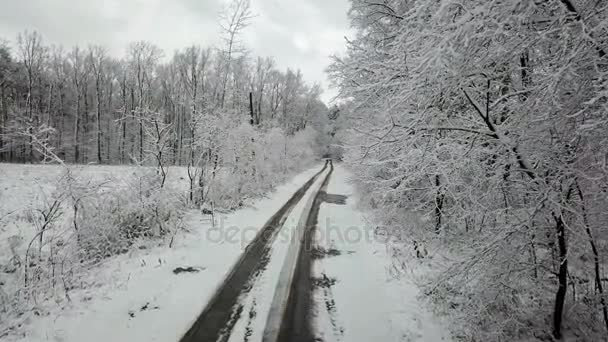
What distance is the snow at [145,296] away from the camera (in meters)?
4.55

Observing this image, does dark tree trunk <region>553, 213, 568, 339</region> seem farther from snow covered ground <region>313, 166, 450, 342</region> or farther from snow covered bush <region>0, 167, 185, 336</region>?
snow covered bush <region>0, 167, 185, 336</region>

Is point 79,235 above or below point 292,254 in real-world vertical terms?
above

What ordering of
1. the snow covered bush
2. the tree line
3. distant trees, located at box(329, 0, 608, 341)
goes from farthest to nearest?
1. the tree line
2. the snow covered bush
3. distant trees, located at box(329, 0, 608, 341)

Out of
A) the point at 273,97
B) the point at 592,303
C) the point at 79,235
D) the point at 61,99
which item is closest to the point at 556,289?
the point at 592,303

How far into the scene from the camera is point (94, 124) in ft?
121

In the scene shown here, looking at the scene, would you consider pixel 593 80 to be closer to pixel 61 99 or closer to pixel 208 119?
pixel 208 119

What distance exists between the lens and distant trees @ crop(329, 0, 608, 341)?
8.86ft

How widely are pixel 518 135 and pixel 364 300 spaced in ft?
13.6

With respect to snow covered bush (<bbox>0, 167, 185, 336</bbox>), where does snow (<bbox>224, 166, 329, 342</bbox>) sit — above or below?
below

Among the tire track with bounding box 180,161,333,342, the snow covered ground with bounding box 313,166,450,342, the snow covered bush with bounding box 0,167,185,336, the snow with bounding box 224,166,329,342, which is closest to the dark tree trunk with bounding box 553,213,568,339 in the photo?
the snow covered ground with bounding box 313,166,450,342

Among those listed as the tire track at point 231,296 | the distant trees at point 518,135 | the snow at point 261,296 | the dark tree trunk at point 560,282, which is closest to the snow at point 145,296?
the tire track at point 231,296

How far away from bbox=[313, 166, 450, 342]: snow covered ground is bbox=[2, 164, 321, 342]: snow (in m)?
2.37

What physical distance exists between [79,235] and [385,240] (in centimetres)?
888

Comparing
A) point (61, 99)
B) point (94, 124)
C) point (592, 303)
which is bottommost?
point (592, 303)
